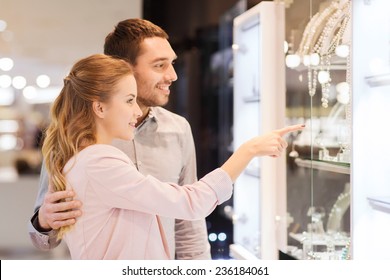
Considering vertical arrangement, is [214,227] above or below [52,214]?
below

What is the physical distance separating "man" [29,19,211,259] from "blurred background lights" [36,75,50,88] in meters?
0.33

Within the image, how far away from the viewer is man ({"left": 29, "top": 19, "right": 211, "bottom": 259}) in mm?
1813

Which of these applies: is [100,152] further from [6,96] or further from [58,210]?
[6,96]

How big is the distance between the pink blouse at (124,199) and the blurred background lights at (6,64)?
28.9 inches

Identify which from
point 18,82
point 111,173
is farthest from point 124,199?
point 18,82

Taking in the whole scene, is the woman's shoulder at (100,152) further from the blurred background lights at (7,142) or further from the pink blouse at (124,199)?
the blurred background lights at (7,142)

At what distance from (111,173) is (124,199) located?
0.08m

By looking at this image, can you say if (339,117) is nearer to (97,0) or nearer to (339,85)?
(339,85)

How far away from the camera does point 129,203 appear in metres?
1.64

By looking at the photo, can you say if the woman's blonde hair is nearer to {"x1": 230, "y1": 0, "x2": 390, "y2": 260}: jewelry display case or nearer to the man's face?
the man's face

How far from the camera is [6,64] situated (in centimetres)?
225
